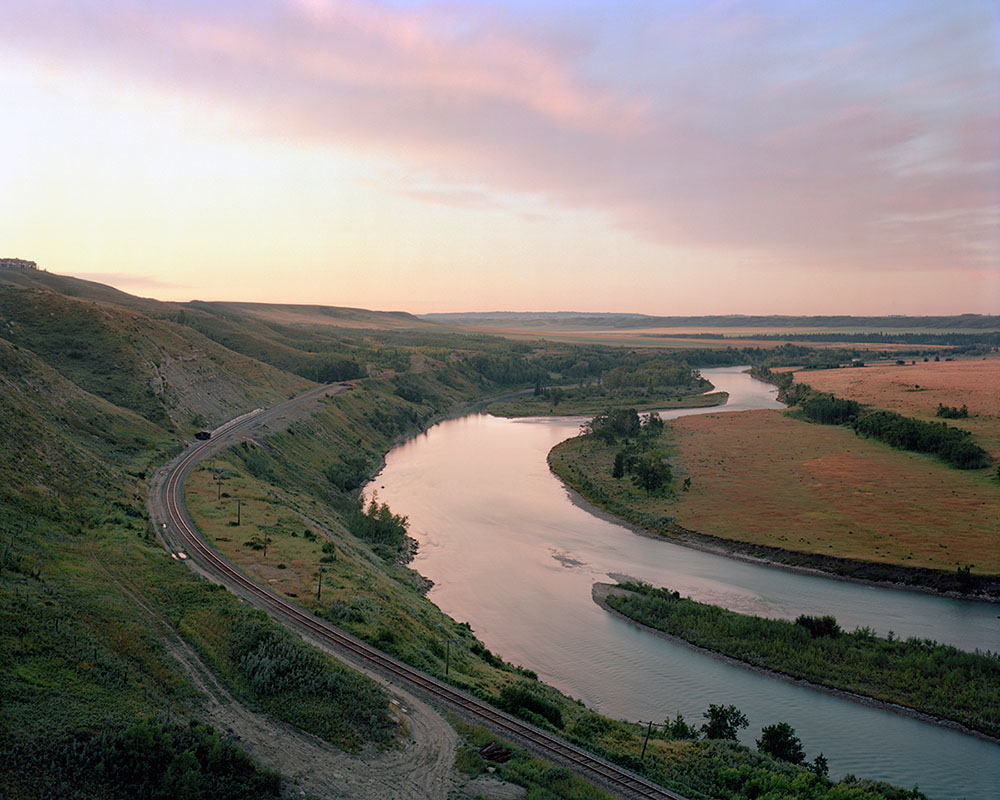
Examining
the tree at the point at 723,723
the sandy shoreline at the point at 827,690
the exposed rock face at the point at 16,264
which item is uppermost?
the exposed rock face at the point at 16,264

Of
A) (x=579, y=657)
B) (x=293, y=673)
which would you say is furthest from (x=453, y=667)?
(x=579, y=657)

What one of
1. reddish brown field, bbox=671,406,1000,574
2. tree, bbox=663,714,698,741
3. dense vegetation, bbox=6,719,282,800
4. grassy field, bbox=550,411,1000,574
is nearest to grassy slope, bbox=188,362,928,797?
tree, bbox=663,714,698,741

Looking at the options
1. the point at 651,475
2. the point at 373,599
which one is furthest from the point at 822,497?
the point at 373,599

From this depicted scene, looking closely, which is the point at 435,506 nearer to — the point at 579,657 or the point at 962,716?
the point at 579,657

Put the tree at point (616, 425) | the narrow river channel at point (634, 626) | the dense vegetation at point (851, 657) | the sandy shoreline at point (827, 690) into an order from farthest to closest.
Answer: the tree at point (616, 425) → the dense vegetation at point (851, 657) → the sandy shoreline at point (827, 690) → the narrow river channel at point (634, 626)

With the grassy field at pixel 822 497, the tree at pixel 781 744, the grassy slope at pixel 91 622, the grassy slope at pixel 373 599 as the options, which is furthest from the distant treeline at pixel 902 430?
the grassy slope at pixel 91 622

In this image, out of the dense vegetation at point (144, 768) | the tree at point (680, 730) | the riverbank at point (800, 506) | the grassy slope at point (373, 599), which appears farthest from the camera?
the riverbank at point (800, 506)

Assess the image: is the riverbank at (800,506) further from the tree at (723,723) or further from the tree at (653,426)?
the tree at (723,723)

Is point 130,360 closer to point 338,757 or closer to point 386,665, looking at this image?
point 386,665
